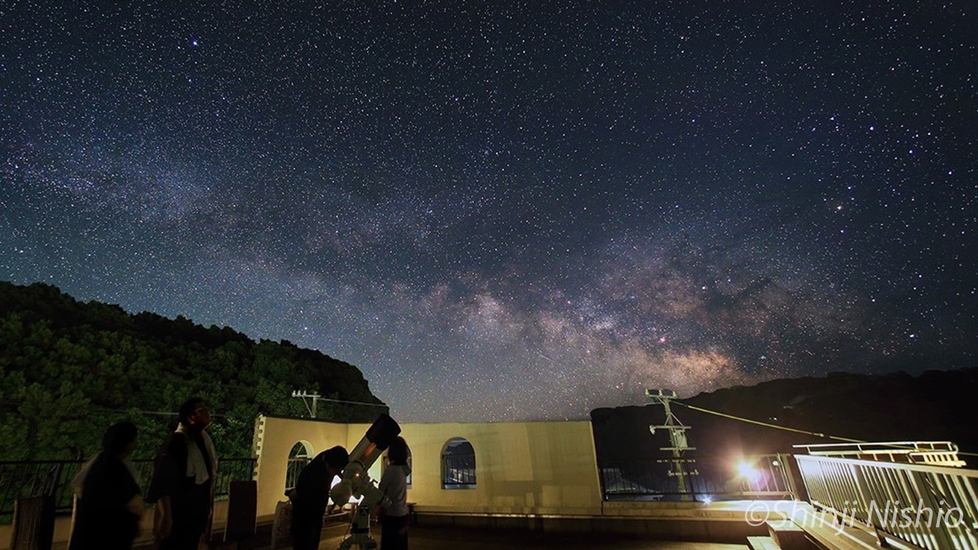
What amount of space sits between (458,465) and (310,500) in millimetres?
9047

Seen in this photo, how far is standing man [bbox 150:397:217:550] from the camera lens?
369cm

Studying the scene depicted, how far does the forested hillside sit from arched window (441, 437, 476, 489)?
17399 mm

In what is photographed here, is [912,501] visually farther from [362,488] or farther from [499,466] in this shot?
[499,466]

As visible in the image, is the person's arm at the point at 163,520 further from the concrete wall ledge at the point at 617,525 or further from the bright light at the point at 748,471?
the bright light at the point at 748,471

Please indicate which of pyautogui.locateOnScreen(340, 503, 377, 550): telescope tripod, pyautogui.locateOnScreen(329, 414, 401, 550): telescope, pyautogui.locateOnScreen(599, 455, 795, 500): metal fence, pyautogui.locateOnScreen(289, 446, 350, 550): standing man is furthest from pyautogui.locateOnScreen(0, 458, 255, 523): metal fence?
pyautogui.locateOnScreen(599, 455, 795, 500): metal fence

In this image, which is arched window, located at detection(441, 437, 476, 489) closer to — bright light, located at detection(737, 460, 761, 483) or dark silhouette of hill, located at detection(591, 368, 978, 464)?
bright light, located at detection(737, 460, 761, 483)

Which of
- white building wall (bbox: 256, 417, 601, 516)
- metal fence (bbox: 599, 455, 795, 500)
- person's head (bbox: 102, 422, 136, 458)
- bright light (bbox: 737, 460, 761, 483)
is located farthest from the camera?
white building wall (bbox: 256, 417, 601, 516)

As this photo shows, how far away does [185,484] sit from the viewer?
3.88 meters

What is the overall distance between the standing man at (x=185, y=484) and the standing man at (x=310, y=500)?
0.84 meters

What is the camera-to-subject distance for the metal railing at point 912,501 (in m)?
3.23

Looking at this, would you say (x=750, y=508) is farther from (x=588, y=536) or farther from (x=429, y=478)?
(x=429, y=478)

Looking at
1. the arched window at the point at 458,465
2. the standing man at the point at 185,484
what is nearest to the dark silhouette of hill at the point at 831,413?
the arched window at the point at 458,465

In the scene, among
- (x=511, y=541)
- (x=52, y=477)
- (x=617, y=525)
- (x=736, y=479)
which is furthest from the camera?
(x=736, y=479)

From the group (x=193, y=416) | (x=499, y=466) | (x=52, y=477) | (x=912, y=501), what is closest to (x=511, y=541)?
(x=499, y=466)
